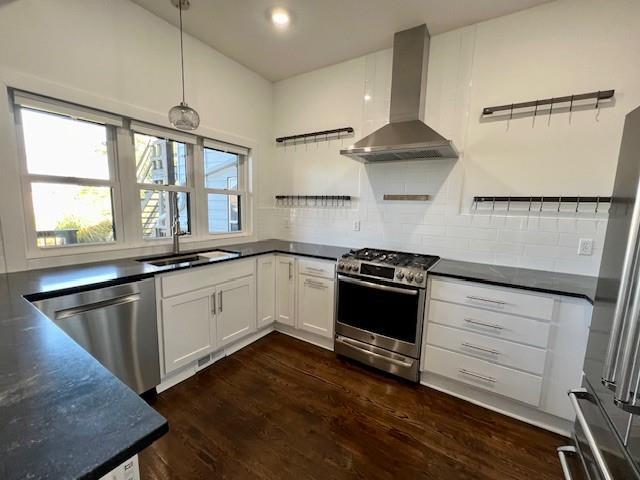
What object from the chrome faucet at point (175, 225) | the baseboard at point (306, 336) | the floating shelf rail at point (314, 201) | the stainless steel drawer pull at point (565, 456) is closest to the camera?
the stainless steel drawer pull at point (565, 456)

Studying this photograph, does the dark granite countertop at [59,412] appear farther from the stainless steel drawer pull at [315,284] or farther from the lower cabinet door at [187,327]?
the stainless steel drawer pull at [315,284]

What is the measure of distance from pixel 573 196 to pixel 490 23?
1.49 metres

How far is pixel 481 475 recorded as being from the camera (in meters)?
1.45

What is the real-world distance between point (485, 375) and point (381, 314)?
2.63 ft

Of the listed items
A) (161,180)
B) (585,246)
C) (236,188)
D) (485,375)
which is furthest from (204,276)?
(585,246)

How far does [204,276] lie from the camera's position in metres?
2.18

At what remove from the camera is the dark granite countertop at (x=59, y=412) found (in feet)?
1.51

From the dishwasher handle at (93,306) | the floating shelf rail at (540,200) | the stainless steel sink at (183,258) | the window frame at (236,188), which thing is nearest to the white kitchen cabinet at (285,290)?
the stainless steel sink at (183,258)

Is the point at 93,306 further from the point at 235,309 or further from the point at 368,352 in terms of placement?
the point at 368,352

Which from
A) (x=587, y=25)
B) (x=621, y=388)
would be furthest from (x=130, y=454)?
(x=587, y=25)

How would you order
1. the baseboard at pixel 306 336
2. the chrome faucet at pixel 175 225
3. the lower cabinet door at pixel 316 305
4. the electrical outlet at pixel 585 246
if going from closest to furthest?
the electrical outlet at pixel 585 246
the chrome faucet at pixel 175 225
the lower cabinet door at pixel 316 305
the baseboard at pixel 306 336

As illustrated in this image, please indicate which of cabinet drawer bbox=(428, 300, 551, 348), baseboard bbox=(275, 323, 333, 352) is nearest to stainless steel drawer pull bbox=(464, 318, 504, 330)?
cabinet drawer bbox=(428, 300, 551, 348)

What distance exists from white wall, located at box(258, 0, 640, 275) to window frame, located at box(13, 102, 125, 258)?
1.92 metres

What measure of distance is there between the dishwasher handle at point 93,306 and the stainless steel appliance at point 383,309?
1520 millimetres
